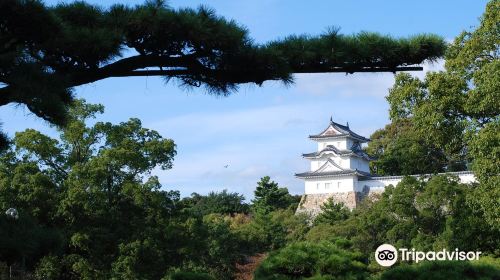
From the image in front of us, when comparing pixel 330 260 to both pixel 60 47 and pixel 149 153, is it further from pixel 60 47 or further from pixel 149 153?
pixel 149 153

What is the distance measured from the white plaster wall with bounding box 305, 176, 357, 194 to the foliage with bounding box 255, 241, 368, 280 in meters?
31.6

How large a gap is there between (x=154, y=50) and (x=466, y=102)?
10073mm

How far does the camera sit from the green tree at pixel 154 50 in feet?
12.5

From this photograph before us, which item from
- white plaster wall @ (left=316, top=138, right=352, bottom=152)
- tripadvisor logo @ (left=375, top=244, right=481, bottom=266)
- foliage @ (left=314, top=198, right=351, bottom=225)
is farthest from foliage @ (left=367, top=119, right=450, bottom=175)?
tripadvisor logo @ (left=375, top=244, right=481, bottom=266)

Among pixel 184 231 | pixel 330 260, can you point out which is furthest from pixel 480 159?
pixel 184 231

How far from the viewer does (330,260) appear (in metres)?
8.52

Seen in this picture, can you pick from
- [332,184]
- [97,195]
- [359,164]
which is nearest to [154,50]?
[97,195]

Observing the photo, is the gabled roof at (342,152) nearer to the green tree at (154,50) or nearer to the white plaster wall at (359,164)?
the white plaster wall at (359,164)

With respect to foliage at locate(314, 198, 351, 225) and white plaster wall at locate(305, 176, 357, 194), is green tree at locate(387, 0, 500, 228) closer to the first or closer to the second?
foliage at locate(314, 198, 351, 225)

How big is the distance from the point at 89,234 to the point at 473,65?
25.2ft

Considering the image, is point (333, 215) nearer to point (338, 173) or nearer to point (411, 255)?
point (338, 173)

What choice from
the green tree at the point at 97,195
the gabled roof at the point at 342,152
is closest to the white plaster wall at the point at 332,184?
the gabled roof at the point at 342,152

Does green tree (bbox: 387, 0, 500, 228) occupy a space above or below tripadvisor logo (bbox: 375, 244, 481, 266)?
above

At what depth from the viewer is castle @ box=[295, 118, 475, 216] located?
39.7m
